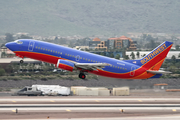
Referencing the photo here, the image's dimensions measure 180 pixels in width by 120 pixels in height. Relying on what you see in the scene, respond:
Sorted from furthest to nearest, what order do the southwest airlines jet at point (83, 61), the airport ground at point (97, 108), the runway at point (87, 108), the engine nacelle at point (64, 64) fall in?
the southwest airlines jet at point (83, 61) < the engine nacelle at point (64, 64) < the runway at point (87, 108) < the airport ground at point (97, 108)

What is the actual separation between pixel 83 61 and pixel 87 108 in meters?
11.9

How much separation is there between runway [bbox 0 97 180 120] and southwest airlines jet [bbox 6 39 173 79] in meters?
5.65

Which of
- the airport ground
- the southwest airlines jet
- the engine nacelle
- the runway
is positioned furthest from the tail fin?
the engine nacelle

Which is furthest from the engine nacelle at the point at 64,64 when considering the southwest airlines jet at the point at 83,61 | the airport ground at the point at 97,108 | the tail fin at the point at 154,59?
the tail fin at the point at 154,59

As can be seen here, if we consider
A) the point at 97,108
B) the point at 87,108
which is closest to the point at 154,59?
the point at 97,108

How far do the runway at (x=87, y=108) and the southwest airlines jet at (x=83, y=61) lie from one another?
18.5 feet

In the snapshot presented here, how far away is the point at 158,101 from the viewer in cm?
5428

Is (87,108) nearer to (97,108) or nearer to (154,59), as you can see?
(97,108)

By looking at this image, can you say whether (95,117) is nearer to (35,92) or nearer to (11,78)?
(35,92)

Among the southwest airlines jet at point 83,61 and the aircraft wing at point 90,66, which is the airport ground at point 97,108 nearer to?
the southwest airlines jet at point 83,61

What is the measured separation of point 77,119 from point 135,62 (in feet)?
82.8

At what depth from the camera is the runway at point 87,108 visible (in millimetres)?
43544

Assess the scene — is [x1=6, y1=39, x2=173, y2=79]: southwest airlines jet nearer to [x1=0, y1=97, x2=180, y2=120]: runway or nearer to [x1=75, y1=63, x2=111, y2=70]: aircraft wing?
[x1=75, y1=63, x2=111, y2=70]: aircraft wing

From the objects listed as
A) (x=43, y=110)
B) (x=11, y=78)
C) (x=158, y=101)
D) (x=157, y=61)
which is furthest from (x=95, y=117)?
(x=11, y=78)
